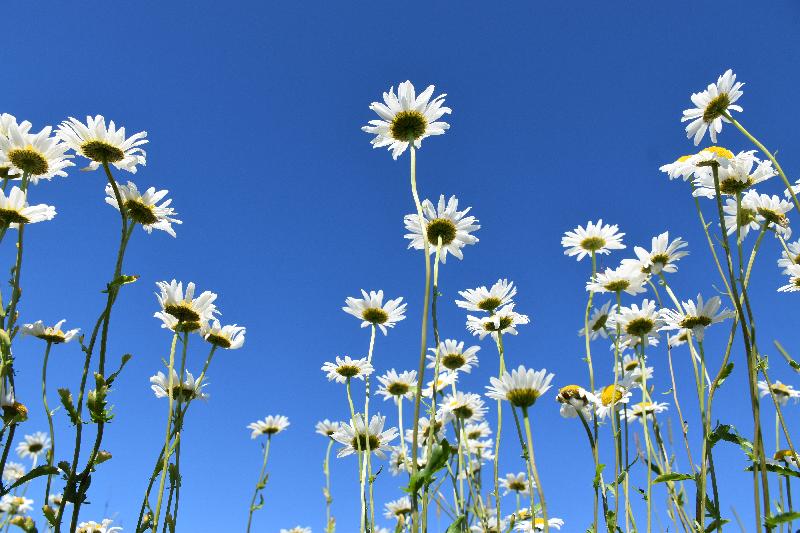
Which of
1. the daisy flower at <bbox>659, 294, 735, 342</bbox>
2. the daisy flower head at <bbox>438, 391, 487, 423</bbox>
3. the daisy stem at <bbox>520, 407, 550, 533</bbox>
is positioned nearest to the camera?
the daisy stem at <bbox>520, 407, 550, 533</bbox>

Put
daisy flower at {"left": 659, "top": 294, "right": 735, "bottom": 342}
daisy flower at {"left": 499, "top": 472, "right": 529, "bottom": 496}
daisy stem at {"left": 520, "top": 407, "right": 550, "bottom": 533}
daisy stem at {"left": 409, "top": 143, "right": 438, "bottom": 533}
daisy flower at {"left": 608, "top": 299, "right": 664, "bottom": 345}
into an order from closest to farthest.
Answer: daisy stem at {"left": 409, "top": 143, "right": 438, "bottom": 533}, daisy stem at {"left": 520, "top": 407, "right": 550, "bottom": 533}, daisy flower at {"left": 659, "top": 294, "right": 735, "bottom": 342}, daisy flower at {"left": 608, "top": 299, "right": 664, "bottom": 345}, daisy flower at {"left": 499, "top": 472, "right": 529, "bottom": 496}

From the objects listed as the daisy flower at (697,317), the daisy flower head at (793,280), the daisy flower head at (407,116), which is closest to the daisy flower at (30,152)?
the daisy flower head at (407,116)

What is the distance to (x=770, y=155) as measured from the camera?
2.11 metres

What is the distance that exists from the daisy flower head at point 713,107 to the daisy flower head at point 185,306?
8.45 ft

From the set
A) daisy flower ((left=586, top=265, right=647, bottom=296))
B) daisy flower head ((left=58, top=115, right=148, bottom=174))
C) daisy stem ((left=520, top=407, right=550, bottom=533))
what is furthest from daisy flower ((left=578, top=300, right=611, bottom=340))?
daisy flower head ((left=58, top=115, right=148, bottom=174))

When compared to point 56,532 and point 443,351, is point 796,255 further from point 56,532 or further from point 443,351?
point 56,532

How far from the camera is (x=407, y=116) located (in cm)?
268

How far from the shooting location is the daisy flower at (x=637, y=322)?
3.28 meters

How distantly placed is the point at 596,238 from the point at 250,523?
3034 mm

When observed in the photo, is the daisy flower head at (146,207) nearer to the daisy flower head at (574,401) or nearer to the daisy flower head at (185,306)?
the daisy flower head at (185,306)

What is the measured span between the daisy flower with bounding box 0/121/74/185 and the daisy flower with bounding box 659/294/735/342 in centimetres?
306

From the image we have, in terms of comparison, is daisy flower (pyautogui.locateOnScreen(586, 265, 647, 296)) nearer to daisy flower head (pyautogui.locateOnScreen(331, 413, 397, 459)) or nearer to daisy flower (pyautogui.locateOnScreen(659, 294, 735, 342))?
daisy flower (pyautogui.locateOnScreen(659, 294, 735, 342))

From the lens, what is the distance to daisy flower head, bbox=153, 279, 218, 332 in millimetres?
2654

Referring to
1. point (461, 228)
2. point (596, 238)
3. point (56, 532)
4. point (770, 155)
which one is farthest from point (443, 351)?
point (56, 532)
